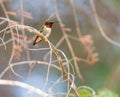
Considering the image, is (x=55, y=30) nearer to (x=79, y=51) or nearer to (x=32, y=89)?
(x=79, y=51)

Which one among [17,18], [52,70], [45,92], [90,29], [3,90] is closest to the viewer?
[45,92]

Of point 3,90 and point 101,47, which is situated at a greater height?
point 101,47

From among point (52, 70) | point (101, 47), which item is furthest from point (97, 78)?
point (52, 70)

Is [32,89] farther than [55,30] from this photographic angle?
No

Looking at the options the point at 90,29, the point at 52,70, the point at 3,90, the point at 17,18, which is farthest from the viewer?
the point at 90,29

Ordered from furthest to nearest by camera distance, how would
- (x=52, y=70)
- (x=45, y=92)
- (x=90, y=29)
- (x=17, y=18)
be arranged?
1. (x=90, y=29)
2. (x=52, y=70)
3. (x=17, y=18)
4. (x=45, y=92)

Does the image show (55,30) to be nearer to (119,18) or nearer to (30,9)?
(30,9)

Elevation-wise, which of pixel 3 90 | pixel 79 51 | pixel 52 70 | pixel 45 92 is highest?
pixel 79 51

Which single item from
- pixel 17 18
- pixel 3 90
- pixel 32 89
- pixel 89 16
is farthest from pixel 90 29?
pixel 32 89

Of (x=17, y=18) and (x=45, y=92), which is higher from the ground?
(x=17, y=18)
